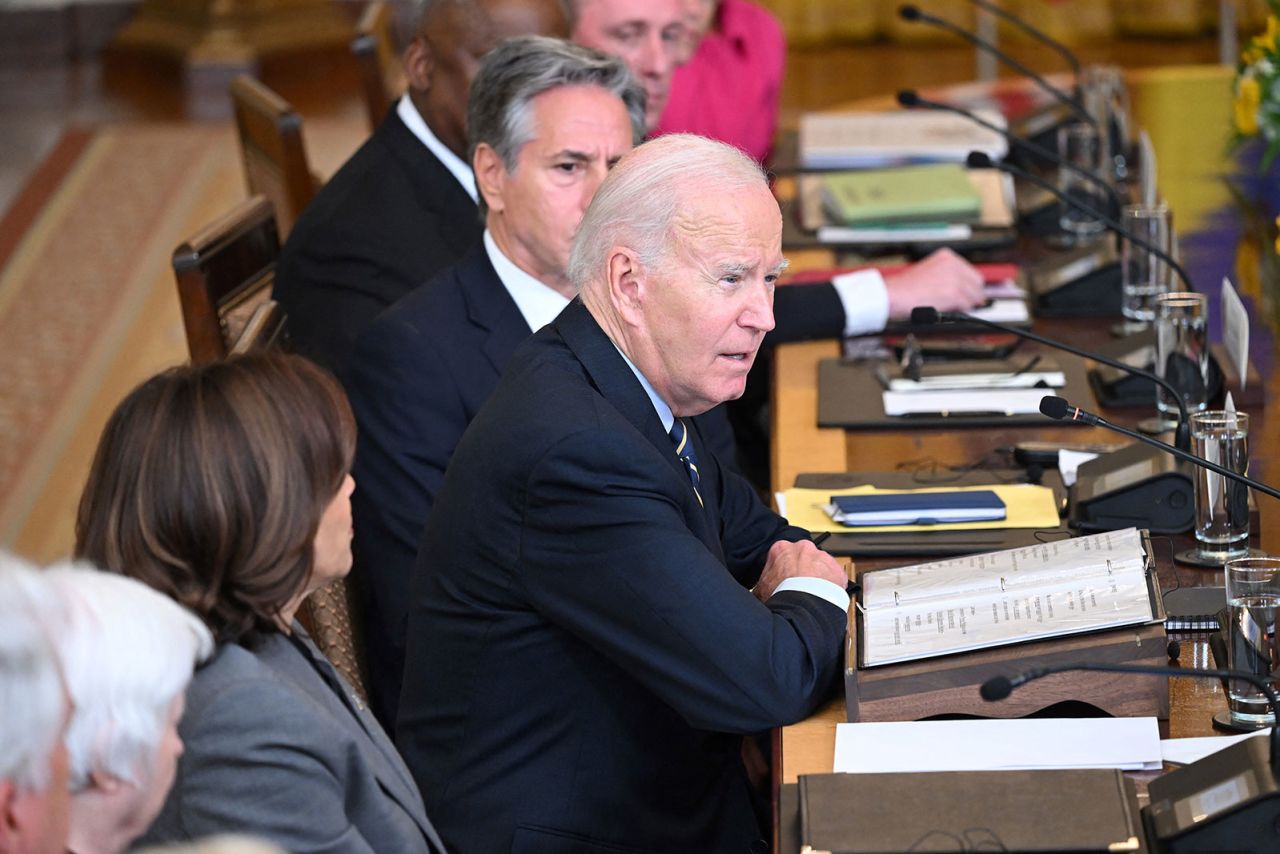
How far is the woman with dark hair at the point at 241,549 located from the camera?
1521 mm

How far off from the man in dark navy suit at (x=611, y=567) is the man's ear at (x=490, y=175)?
1.97ft

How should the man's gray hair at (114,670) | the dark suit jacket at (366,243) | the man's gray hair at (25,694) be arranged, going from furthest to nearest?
the dark suit jacket at (366,243), the man's gray hair at (114,670), the man's gray hair at (25,694)

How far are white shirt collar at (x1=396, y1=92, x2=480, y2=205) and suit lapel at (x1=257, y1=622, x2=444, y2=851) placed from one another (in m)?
1.39

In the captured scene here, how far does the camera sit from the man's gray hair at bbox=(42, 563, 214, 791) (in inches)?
49.6

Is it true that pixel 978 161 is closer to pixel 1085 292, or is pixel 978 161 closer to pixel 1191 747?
pixel 1085 292

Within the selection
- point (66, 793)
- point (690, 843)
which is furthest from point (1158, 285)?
point (66, 793)

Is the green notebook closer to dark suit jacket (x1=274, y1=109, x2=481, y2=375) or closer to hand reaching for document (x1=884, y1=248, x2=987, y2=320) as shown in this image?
hand reaching for document (x1=884, y1=248, x2=987, y2=320)

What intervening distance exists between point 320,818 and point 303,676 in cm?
17

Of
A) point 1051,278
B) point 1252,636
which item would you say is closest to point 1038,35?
point 1051,278

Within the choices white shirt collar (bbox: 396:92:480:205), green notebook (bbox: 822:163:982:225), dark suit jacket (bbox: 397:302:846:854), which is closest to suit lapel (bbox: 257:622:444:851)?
dark suit jacket (bbox: 397:302:846:854)

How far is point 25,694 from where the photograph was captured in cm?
110

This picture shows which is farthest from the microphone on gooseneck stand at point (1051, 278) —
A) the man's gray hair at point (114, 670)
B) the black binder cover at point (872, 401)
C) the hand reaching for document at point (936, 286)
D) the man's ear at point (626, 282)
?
the man's gray hair at point (114, 670)

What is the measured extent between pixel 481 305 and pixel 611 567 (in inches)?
31.7

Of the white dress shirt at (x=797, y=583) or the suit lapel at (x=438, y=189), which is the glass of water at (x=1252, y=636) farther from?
the suit lapel at (x=438, y=189)
